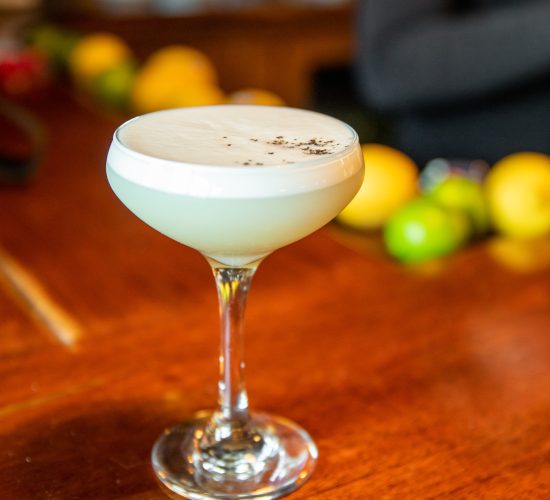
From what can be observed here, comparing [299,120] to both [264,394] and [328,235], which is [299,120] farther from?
[328,235]

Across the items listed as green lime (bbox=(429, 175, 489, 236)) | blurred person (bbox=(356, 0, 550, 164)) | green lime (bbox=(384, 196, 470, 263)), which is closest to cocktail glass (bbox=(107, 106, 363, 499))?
green lime (bbox=(384, 196, 470, 263))

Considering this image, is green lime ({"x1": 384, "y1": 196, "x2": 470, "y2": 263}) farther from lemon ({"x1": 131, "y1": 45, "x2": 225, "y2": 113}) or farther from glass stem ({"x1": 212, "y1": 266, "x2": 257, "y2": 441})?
lemon ({"x1": 131, "y1": 45, "x2": 225, "y2": 113})

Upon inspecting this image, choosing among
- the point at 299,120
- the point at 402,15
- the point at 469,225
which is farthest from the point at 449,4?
the point at 299,120

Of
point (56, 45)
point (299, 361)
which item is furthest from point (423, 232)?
point (56, 45)

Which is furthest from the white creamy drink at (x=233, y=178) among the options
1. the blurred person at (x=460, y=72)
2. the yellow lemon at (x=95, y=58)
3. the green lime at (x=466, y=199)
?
the yellow lemon at (x=95, y=58)

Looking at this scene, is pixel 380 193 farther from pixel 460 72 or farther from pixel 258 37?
pixel 258 37

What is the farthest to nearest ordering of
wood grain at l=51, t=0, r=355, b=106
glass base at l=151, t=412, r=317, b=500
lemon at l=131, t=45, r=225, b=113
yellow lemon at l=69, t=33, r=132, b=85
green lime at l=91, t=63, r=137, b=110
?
wood grain at l=51, t=0, r=355, b=106
yellow lemon at l=69, t=33, r=132, b=85
green lime at l=91, t=63, r=137, b=110
lemon at l=131, t=45, r=225, b=113
glass base at l=151, t=412, r=317, b=500
